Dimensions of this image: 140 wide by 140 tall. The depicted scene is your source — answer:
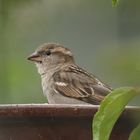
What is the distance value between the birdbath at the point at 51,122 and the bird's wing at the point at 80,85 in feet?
8.24

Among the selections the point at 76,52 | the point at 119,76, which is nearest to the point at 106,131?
the point at 119,76

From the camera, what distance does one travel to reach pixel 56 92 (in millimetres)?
4777

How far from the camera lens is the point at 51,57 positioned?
19.4 ft

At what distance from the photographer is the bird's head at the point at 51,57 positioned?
551 cm

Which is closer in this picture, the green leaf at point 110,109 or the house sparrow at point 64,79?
the green leaf at point 110,109

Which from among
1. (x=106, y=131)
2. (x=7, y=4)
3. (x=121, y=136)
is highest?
(x=7, y=4)

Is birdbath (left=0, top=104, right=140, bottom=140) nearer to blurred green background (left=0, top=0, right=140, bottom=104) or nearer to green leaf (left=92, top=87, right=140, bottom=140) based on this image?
blurred green background (left=0, top=0, right=140, bottom=104)

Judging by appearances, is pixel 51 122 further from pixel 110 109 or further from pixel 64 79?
pixel 64 79

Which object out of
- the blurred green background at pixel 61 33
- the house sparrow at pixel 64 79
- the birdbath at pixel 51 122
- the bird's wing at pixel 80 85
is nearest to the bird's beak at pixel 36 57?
the house sparrow at pixel 64 79

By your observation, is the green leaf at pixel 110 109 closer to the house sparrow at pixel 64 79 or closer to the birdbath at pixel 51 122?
the birdbath at pixel 51 122

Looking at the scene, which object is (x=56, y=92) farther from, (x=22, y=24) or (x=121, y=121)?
(x=121, y=121)

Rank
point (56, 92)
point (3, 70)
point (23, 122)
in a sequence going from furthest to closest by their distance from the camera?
1. point (56, 92)
2. point (3, 70)
3. point (23, 122)

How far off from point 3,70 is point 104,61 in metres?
0.55

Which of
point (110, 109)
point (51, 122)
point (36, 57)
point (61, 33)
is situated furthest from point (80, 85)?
point (110, 109)
